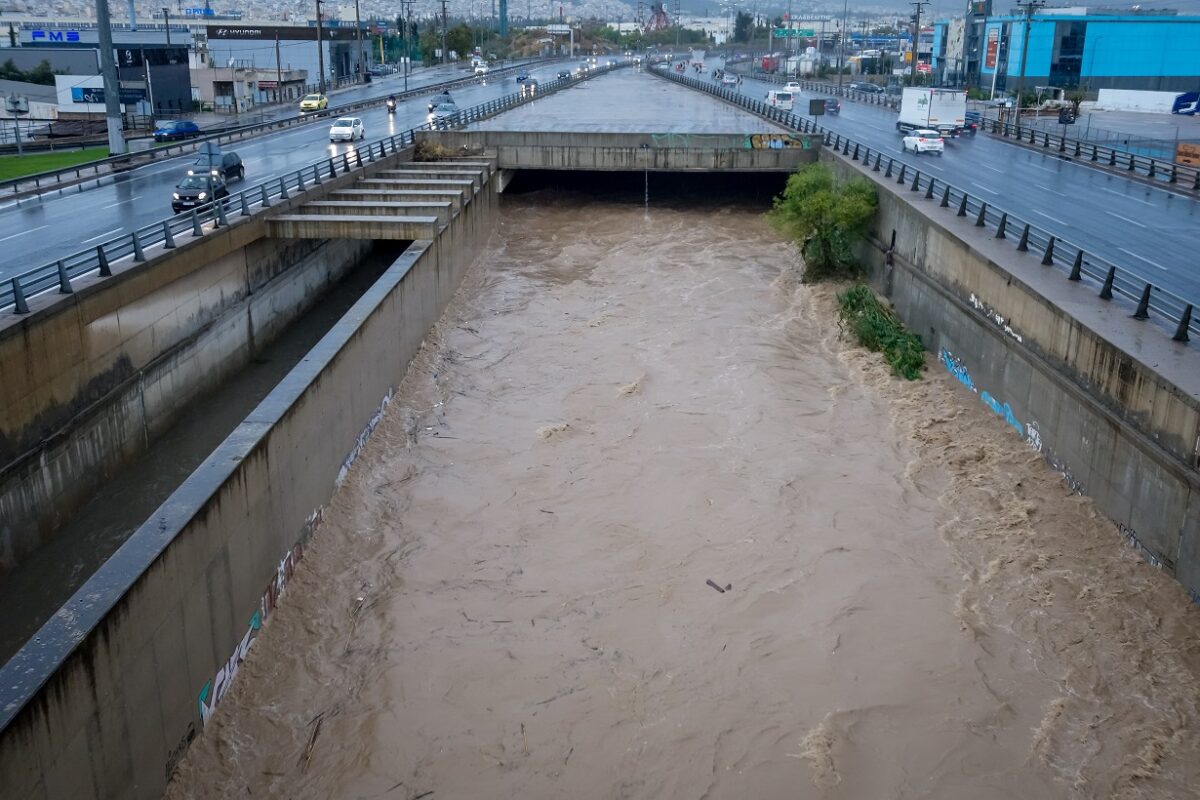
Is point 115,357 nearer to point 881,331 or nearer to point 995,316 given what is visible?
point 881,331

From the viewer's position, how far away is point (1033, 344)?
21531mm

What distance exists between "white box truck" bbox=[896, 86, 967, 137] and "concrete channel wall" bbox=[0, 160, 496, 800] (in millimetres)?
46770

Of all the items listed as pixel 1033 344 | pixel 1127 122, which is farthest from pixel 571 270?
pixel 1127 122

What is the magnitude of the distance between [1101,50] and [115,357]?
10293 centimetres

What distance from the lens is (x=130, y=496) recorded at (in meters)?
22.3

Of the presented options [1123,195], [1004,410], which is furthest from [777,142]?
[1004,410]

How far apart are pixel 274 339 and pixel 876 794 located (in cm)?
2464

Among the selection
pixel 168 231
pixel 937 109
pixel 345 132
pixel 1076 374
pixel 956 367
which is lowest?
pixel 956 367

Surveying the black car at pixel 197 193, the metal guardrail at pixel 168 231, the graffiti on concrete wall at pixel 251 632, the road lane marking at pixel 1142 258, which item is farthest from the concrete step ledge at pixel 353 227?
the road lane marking at pixel 1142 258

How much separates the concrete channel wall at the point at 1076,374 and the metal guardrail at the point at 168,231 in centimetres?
1816

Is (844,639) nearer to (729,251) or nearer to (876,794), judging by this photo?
(876,794)

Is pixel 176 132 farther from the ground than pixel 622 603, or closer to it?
farther from the ground

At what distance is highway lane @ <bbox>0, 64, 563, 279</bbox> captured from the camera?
27.3 m

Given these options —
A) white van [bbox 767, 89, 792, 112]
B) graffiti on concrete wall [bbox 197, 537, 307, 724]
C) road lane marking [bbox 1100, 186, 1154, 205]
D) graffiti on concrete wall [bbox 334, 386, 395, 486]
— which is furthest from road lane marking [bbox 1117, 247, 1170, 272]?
white van [bbox 767, 89, 792, 112]
